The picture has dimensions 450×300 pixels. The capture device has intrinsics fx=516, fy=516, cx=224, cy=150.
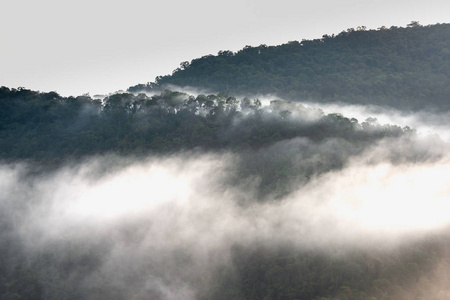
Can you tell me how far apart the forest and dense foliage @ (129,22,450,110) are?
0.71 meters

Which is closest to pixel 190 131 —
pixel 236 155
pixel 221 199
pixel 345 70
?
pixel 236 155

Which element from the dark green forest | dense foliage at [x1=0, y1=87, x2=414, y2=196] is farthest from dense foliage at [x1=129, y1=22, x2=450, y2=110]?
the dark green forest

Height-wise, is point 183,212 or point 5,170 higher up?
point 5,170

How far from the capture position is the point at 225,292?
1430 inches

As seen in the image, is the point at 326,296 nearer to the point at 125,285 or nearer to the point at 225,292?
the point at 225,292

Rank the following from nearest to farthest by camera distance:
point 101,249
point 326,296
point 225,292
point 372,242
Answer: point 326,296 < point 372,242 < point 225,292 < point 101,249

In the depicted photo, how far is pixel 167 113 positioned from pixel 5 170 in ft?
55.5

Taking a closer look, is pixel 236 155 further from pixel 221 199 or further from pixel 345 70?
pixel 345 70

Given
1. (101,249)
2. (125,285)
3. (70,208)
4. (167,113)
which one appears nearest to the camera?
(125,285)

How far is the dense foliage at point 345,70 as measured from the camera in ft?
198

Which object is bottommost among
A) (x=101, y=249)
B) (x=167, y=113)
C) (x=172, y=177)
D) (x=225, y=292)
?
(x=225, y=292)

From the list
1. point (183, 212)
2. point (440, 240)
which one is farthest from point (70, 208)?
point (440, 240)

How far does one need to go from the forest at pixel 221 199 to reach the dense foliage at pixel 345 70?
0.71 metres

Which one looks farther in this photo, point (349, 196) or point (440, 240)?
point (349, 196)
